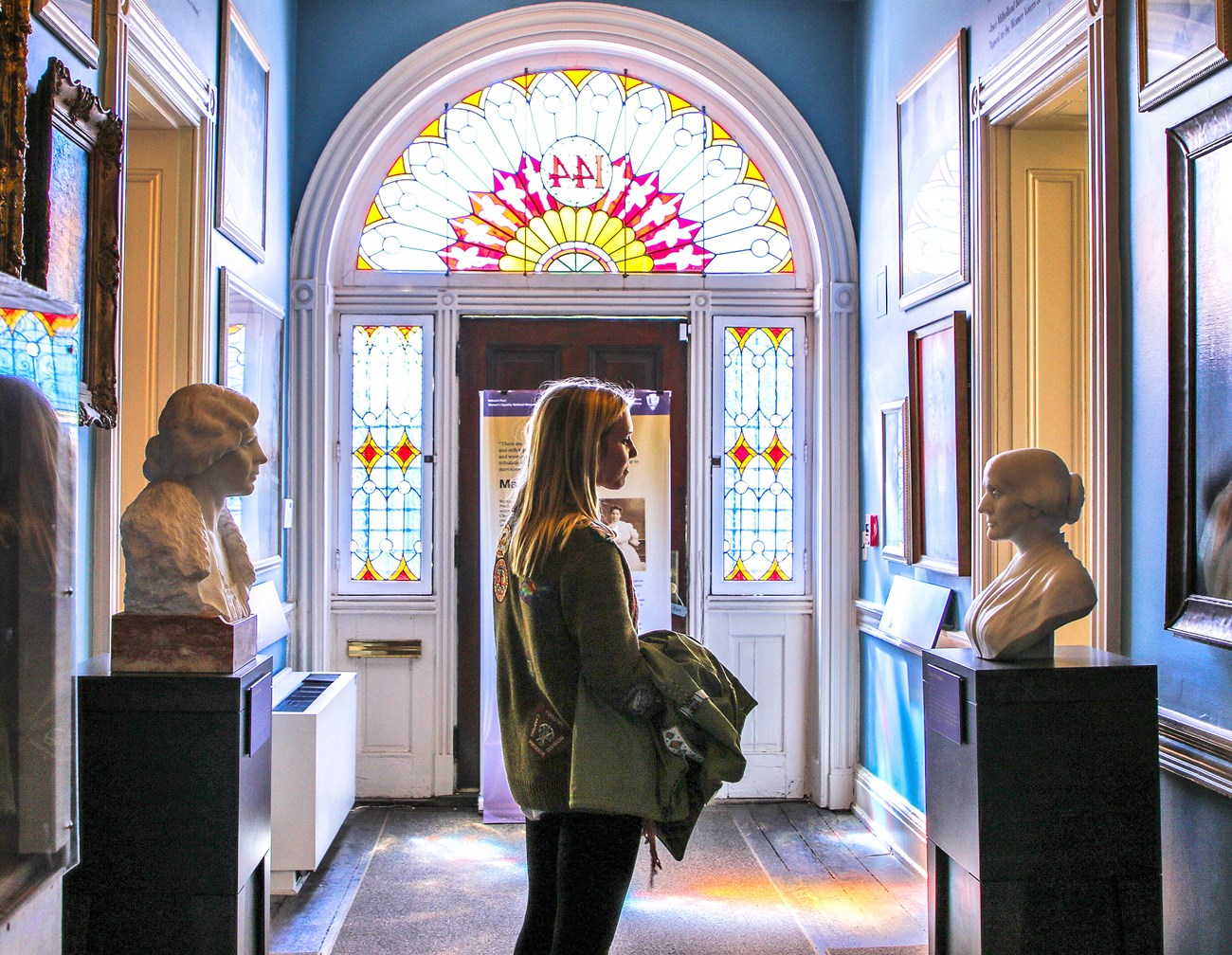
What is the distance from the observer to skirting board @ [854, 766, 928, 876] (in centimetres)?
388

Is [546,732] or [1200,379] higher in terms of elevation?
[1200,379]

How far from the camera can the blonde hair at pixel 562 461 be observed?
1.83 m

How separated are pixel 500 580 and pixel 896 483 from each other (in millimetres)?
2702

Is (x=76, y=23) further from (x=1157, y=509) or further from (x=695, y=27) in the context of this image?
(x=695, y=27)

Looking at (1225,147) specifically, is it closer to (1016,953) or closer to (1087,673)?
(1087,673)

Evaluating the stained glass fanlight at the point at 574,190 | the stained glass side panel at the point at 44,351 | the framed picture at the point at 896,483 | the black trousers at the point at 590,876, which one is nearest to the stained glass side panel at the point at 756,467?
the stained glass fanlight at the point at 574,190

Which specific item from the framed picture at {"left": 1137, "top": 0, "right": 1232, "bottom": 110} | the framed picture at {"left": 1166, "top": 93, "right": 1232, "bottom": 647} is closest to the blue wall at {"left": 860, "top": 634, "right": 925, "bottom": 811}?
the framed picture at {"left": 1166, "top": 93, "right": 1232, "bottom": 647}

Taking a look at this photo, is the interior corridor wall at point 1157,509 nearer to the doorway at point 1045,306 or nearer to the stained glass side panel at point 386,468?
the doorway at point 1045,306

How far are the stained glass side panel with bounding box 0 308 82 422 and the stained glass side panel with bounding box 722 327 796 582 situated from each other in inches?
150

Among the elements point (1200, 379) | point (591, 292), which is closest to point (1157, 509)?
point (1200, 379)

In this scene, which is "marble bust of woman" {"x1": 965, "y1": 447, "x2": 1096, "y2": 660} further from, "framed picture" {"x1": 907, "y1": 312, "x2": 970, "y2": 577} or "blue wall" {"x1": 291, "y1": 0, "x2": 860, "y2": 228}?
"blue wall" {"x1": 291, "y1": 0, "x2": 860, "y2": 228}

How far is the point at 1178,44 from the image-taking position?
235cm

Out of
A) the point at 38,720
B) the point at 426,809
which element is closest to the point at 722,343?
the point at 426,809

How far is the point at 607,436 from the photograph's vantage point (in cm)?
190
